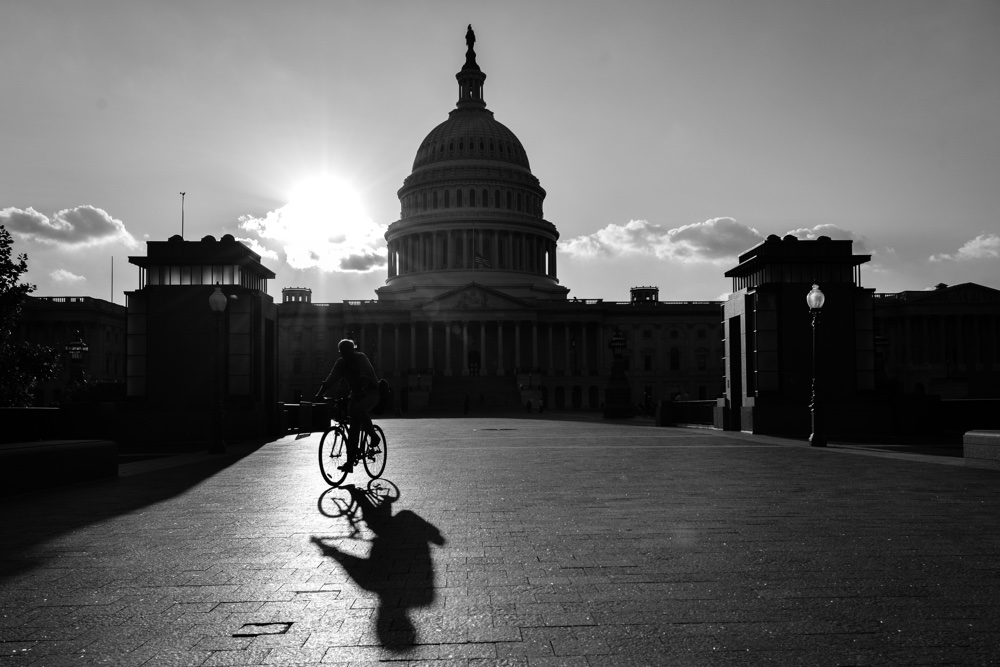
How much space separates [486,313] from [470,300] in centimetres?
268

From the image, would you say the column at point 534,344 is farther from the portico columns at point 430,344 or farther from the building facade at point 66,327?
the building facade at point 66,327

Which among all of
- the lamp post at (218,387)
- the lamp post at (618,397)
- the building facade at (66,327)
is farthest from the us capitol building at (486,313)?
the lamp post at (218,387)

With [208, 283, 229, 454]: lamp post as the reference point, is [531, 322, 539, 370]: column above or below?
above

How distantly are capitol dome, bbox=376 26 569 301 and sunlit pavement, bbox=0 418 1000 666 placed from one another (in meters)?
119

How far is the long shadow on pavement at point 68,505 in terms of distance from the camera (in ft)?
29.4

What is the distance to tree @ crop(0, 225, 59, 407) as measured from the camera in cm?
4416

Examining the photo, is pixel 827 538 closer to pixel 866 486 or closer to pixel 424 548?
pixel 424 548

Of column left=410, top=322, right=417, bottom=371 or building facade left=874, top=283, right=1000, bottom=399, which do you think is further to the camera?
column left=410, top=322, right=417, bottom=371

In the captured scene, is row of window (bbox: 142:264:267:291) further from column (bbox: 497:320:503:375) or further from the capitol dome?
the capitol dome

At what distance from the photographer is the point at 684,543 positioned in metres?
9.03

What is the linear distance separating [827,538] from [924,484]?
6119 millimetres

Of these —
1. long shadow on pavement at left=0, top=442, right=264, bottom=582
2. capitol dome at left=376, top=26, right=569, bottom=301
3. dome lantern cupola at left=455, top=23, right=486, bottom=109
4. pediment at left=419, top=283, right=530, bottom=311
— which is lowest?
long shadow on pavement at left=0, top=442, right=264, bottom=582

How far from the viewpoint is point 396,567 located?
7.99 meters

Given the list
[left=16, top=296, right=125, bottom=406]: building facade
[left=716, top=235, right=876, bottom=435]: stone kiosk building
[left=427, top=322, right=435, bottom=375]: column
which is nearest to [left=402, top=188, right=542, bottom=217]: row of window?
[left=427, top=322, right=435, bottom=375]: column
